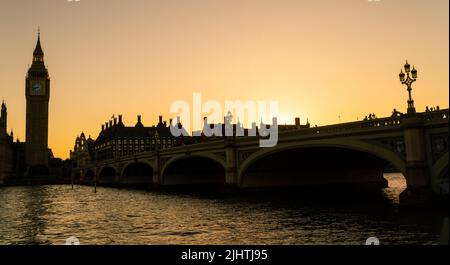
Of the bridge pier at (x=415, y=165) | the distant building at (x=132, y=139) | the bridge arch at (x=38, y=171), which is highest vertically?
the distant building at (x=132, y=139)

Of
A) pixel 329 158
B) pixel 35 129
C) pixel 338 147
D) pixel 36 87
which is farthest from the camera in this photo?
pixel 36 87

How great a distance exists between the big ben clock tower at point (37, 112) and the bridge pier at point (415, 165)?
125459mm

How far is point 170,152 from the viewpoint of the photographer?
62.5 m

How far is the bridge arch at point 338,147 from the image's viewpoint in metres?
26.0

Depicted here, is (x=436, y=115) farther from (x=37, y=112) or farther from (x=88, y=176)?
(x=37, y=112)

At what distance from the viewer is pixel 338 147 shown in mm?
31484

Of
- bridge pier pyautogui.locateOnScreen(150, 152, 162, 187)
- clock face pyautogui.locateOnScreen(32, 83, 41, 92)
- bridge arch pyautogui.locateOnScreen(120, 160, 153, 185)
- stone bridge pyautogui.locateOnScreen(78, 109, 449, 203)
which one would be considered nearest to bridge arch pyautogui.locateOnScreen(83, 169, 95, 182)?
clock face pyautogui.locateOnScreen(32, 83, 41, 92)

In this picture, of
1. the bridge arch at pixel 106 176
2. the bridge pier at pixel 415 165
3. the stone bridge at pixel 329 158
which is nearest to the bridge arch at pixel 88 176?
the bridge arch at pixel 106 176

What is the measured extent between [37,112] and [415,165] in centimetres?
13328

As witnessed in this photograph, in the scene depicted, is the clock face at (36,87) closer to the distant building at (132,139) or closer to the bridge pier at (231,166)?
the distant building at (132,139)

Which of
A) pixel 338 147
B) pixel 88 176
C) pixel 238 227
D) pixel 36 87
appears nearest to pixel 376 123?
pixel 338 147

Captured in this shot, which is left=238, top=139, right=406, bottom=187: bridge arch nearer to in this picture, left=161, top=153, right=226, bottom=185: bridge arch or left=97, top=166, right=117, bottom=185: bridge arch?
left=161, top=153, right=226, bottom=185: bridge arch
